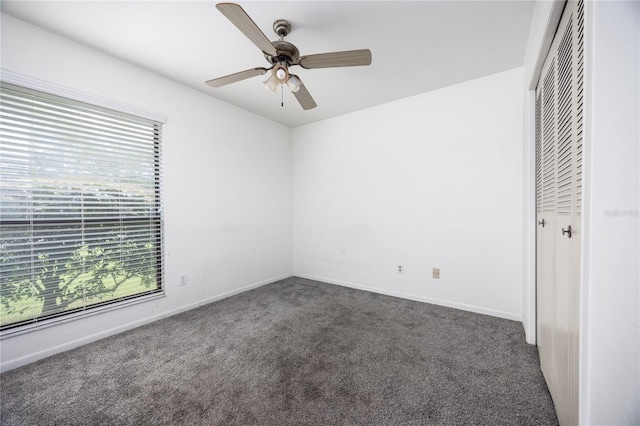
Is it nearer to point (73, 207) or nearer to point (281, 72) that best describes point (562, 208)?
point (281, 72)

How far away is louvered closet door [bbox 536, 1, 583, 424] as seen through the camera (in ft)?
3.24

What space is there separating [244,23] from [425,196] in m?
2.44

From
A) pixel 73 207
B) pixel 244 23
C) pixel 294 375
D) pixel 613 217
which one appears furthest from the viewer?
pixel 73 207

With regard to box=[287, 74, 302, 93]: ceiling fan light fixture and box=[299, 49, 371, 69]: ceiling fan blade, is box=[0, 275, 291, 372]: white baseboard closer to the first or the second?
box=[287, 74, 302, 93]: ceiling fan light fixture

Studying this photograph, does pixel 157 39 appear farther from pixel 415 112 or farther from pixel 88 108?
pixel 415 112

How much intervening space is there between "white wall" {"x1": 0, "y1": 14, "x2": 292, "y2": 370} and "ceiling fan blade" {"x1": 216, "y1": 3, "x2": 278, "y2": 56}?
1.60 metres

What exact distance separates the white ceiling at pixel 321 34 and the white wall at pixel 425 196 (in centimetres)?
43

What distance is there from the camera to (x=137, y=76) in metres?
2.40

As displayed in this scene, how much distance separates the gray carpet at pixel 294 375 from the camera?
1.35 m

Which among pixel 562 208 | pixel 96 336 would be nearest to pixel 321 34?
pixel 562 208

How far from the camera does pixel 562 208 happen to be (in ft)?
4.03

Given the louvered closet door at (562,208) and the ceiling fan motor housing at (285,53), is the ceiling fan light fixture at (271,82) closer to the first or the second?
the ceiling fan motor housing at (285,53)

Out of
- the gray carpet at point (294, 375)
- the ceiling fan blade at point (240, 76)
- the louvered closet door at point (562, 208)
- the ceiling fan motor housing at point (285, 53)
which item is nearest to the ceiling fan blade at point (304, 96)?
the ceiling fan motor housing at point (285, 53)

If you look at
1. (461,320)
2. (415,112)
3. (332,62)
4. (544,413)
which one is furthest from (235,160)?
(544,413)
